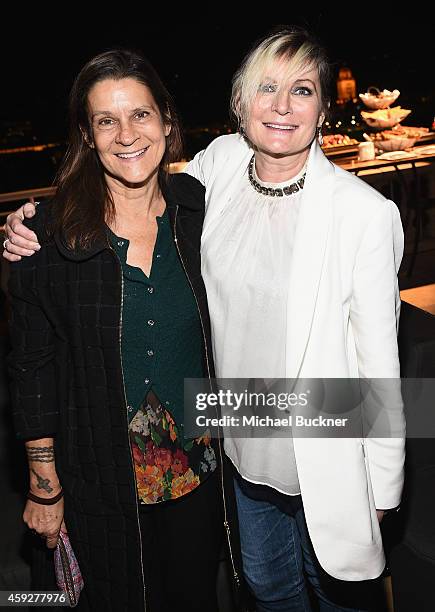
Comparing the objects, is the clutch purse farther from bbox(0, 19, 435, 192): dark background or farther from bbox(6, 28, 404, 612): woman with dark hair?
bbox(0, 19, 435, 192): dark background

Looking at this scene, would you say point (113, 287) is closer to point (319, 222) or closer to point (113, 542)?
point (319, 222)

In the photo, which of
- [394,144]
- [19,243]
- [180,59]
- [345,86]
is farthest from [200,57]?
[19,243]

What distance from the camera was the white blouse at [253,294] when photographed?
1.48 m

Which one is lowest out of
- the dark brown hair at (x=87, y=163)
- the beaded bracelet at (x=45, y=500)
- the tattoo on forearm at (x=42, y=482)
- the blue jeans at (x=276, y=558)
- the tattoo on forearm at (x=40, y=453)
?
the blue jeans at (x=276, y=558)

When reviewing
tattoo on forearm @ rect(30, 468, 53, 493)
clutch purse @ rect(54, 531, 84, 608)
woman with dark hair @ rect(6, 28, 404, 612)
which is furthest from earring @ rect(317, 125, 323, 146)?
clutch purse @ rect(54, 531, 84, 608)

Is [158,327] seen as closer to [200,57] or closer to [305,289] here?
[305,289]

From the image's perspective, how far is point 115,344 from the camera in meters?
1.50

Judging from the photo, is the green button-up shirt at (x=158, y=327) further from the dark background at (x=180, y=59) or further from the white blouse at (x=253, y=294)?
the dark background at (x=180, y=59)

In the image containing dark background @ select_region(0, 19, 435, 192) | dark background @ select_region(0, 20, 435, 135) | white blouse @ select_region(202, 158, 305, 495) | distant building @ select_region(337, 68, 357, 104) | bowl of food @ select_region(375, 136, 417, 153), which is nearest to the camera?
white blouse @ select_region(202, 158, 305, 495)

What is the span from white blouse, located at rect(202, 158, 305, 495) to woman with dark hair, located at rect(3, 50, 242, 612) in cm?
5

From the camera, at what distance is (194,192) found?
1.72 metres

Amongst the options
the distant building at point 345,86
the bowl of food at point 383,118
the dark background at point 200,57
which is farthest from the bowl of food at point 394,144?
the dark background at point 200,57

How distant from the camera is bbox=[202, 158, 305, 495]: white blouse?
1.48 m

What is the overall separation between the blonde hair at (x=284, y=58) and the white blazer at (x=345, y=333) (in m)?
0.16
